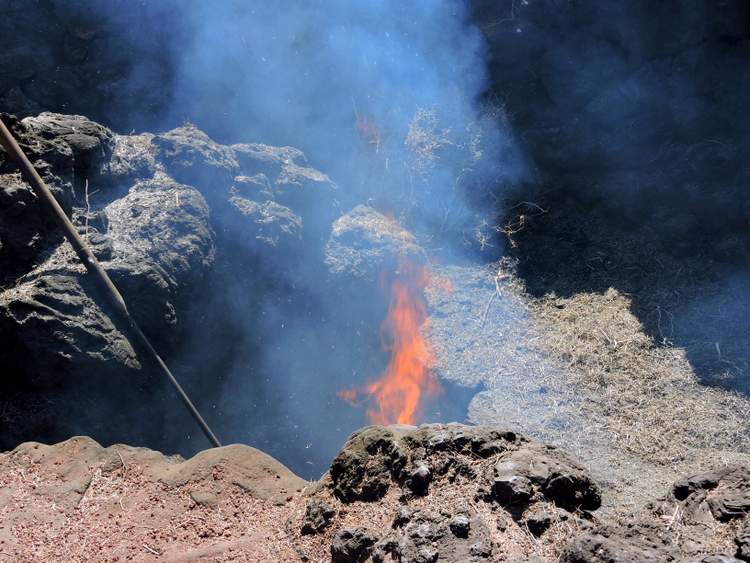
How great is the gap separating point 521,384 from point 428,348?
51.0 inches

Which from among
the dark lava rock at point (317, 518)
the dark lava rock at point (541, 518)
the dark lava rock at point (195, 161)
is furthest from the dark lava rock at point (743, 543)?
the dark lava rock at point (195, 161)

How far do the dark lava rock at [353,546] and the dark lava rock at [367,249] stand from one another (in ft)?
15.1

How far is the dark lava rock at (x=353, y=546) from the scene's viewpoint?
3.48 m

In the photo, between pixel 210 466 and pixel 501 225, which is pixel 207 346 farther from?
pixel 501 225

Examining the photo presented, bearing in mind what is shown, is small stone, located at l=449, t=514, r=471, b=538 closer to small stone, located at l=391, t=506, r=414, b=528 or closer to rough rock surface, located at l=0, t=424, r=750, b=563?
rough rock surface, located at l=0, t=424, r=750, b=563

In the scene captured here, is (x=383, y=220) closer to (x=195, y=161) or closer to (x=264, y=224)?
(x=264, y=224)

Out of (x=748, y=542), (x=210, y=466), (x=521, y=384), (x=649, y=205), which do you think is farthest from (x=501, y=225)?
(x=748, y=542)

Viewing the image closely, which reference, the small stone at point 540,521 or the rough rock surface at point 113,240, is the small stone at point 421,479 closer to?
the small stone at point 540,521

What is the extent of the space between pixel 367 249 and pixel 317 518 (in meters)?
4.57

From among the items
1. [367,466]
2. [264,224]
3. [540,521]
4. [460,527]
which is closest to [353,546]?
[367,466]

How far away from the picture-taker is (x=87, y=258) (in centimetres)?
564

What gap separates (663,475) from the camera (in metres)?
4.98

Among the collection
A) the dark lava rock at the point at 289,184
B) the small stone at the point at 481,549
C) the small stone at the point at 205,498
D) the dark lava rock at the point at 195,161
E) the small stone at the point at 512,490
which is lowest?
the small stone at the point at 481,549

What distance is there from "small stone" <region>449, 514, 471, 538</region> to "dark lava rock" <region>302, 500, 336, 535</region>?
0.98 metres
